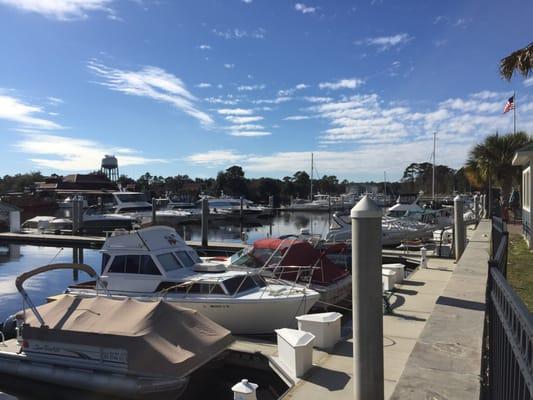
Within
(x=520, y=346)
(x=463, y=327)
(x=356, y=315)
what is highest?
(x=520, y=346)

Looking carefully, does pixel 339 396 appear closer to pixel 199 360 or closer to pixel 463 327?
pixel 463 327

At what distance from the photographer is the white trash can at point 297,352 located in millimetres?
7410

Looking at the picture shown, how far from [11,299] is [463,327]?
715 inches

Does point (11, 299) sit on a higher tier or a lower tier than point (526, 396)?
lower

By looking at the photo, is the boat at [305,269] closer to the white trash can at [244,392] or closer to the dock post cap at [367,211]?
the white trash can at [244,392]

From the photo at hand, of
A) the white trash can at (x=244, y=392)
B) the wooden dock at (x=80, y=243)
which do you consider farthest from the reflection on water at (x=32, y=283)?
the white trash can at (x=244, y=392)

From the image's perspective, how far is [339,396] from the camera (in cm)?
659

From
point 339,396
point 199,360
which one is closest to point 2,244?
point 199,360

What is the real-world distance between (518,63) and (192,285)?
1100 centimetres

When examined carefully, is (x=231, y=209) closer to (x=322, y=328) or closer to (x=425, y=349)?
(x=322, y=328)

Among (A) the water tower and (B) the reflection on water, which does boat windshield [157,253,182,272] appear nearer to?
(B) the reflection on water

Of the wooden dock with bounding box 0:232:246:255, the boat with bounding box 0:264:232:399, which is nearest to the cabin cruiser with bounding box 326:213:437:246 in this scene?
the wooden dock with bounding box 0:232:246:255

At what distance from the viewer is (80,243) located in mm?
31094

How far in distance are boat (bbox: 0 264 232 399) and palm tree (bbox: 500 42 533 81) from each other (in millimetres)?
10993
